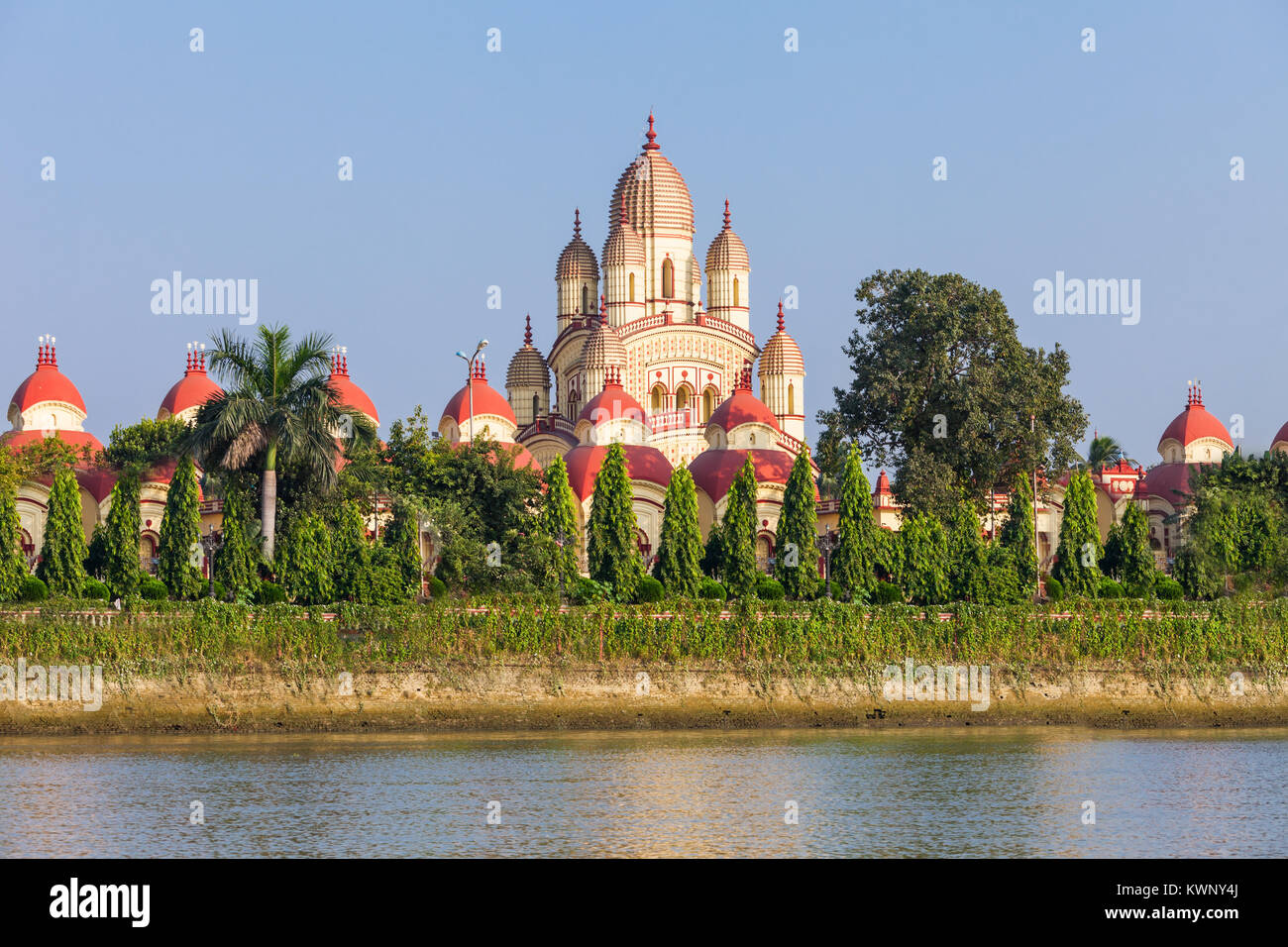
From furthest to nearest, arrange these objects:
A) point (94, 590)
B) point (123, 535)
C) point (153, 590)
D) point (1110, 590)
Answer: point (1110, 590), point (123, 535), point (94, 590), point (153, 590)

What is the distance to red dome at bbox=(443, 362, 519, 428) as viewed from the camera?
5931 centimetres

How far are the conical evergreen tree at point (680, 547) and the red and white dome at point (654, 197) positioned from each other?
28352 millimetres

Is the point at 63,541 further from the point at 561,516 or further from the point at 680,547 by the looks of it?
the point at 680,547

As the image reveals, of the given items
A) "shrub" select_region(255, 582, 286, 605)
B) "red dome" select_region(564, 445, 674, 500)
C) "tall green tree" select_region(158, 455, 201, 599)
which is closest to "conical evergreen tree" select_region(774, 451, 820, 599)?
"red dome" select_region(564, 445, 674, 500)

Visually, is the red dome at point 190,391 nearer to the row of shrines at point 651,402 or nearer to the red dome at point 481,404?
the row of shrines at point 651,402

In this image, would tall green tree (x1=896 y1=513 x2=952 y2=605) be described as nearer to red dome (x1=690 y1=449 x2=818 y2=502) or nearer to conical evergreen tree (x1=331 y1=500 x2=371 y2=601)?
red dome (x1=690 y1=449 x2=818 y2=502)

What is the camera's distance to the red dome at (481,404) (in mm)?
59312

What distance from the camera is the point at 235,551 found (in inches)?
1368

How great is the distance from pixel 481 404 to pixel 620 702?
29.9m

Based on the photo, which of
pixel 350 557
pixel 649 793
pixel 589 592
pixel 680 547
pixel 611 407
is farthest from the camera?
pixel 611 407

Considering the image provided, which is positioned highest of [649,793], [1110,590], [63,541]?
[63,541]

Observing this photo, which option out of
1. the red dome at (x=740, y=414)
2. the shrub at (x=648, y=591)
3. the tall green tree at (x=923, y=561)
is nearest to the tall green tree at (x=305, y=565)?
the shrub at (x=648, y=591)

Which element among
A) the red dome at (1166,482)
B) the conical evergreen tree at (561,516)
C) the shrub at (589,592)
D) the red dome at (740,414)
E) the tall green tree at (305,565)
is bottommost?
the shrub at (589,592)

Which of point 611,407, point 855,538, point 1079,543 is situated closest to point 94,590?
point 855,538
